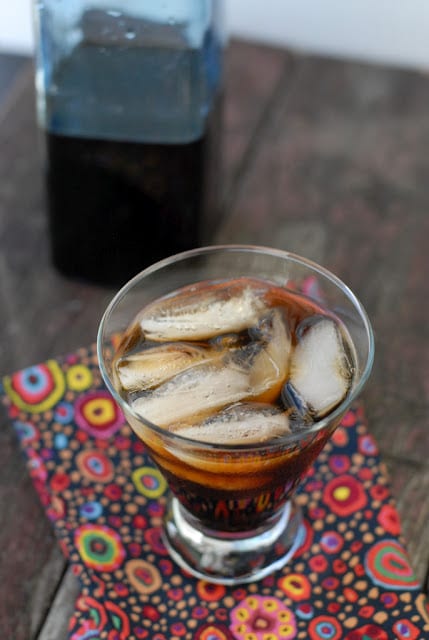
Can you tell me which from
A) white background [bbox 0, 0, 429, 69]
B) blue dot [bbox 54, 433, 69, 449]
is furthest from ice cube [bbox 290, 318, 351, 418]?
white background [bbox 0, 0, 429, 69]

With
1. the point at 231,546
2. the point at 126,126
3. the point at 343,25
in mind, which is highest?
the point at 126,126

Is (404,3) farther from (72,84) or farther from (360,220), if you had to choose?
(72,84)

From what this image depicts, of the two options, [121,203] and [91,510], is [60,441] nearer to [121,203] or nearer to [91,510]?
[91,510]

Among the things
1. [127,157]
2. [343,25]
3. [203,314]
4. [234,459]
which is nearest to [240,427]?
[234,459]

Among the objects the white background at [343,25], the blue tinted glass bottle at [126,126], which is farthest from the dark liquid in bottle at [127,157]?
the white background at [343,25]

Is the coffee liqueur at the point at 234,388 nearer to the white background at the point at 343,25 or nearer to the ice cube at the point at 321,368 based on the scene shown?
the ice cube at the point at 321,368
